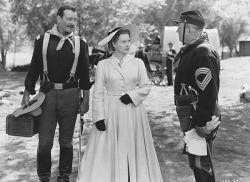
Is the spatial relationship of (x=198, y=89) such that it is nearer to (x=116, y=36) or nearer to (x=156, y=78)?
(x=116, y=36)

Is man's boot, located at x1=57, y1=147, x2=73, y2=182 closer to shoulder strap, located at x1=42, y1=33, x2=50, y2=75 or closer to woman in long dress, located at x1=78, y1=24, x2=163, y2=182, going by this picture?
woman in long dress, located at x1=78, y1=24, x2=163, y2=182

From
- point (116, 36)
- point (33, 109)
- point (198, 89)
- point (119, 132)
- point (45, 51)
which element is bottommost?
point (119, 132)

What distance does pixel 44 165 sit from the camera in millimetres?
5012

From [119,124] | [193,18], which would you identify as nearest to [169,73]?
[119,124]

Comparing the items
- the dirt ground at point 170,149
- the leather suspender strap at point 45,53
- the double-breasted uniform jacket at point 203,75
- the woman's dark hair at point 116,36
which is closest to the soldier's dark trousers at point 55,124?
the leather suspender strap at point 45,53

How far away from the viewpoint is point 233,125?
376 inches

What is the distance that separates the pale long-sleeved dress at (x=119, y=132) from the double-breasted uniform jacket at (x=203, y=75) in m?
0.90

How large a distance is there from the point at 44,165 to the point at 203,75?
85.0 inches

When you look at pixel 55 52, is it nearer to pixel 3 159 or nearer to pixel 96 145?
pixel 96 145

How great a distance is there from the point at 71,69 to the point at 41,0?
17.2 m

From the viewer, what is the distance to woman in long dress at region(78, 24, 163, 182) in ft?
15.7

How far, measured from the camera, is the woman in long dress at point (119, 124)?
4789 mm

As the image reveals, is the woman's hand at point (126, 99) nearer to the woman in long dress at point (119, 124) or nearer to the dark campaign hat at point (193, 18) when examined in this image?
the woman in long dress at point (119, 124)

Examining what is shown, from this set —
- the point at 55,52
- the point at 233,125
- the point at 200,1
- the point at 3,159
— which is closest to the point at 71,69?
the point at 55,52
